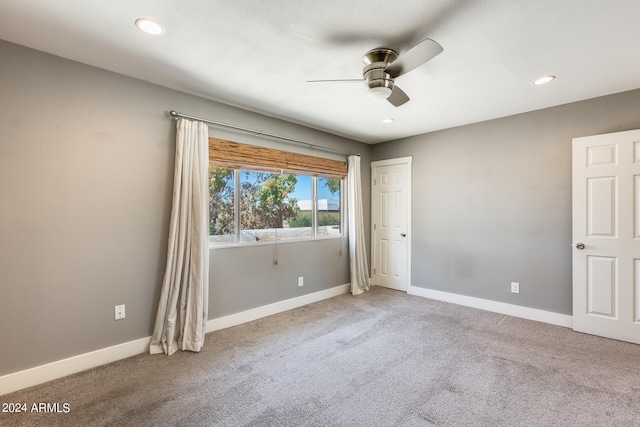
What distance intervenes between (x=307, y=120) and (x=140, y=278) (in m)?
2.61

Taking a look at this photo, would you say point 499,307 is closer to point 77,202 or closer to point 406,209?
point 406,209

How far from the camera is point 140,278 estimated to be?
261 centimetres

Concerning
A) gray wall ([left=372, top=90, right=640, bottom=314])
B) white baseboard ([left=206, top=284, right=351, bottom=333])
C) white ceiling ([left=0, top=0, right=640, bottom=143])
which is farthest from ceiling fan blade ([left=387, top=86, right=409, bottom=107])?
white baseboard ([left=206, top=284, right=351, bottom=333])

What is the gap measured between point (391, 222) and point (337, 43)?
3271 mm

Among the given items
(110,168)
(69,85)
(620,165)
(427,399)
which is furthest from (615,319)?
(69,85)

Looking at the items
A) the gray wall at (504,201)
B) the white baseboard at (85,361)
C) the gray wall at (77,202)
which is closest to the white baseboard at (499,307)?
the gray wall at (504,201)

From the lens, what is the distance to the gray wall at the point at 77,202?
6.79ft

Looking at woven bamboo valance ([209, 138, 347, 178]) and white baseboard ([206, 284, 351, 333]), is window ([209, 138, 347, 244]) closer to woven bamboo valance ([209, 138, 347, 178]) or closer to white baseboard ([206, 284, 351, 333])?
woven bamboo valance ([209, 138, 347, 178])

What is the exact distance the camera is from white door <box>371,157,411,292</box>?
461 centimetres

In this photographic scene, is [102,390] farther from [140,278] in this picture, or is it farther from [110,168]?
[110,168]

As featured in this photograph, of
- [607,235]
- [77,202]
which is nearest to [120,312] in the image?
[77,202]

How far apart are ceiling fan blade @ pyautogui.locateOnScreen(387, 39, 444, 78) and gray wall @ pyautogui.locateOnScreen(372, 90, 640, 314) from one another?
239cm

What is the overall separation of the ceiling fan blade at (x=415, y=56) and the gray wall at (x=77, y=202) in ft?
6.58

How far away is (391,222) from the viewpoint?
15.8 feet
